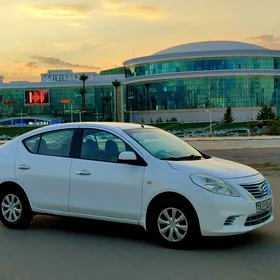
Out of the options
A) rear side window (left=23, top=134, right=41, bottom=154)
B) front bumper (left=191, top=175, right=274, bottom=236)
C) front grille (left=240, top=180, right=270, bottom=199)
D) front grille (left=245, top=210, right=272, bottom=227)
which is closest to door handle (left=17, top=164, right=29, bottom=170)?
rear side window (left=23, top=134, right=41, bottom=154)

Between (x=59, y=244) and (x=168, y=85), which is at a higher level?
(x=168, y=85)

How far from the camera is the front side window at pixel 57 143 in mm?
7570

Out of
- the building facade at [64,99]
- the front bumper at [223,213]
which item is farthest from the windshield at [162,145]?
the building facade at [64,99]

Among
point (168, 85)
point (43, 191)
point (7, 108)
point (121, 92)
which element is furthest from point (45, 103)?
point (43, 191)

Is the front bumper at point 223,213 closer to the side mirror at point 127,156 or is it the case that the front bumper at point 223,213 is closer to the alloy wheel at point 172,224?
the alloy wheel at point 172,224

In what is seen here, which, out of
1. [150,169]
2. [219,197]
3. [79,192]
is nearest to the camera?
[219,197]

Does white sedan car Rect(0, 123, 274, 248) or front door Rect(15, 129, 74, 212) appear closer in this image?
white sedan car Rect(0, 123, 274, 248)

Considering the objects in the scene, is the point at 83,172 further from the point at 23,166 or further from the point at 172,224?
the point at 172,224

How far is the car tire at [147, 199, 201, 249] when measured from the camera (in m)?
6.39

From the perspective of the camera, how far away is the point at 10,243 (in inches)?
276

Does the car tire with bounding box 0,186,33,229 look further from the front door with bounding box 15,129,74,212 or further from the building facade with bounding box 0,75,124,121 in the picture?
the building facade with bounding box 0,75,124,121

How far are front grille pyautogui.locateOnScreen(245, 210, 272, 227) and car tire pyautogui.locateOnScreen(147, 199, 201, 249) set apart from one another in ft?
2.12

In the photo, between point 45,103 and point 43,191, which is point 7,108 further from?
point 43,191

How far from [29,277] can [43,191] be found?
2254 mm
